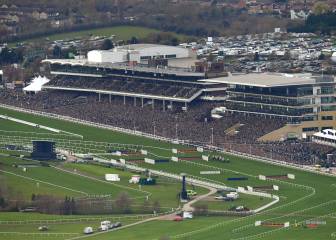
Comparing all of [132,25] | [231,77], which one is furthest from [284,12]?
[231,77]

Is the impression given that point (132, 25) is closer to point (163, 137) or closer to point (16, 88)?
point (16, 88)

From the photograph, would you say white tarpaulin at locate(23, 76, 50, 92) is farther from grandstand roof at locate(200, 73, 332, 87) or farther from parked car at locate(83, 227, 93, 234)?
parked car at locate(83, 227, 93, 234)

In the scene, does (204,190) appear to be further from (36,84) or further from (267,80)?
(36,84)

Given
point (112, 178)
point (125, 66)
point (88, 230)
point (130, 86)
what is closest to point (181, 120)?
point (130, 86)

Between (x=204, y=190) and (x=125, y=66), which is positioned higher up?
(x=204, y=190)

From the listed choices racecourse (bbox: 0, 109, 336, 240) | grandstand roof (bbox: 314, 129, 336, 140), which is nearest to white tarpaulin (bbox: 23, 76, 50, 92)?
racecourse (bbox: 0, 109, 336, 240)

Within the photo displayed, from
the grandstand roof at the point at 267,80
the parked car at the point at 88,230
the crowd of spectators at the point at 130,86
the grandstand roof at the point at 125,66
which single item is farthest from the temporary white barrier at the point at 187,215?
the grandstand roof at the point at 125,66
